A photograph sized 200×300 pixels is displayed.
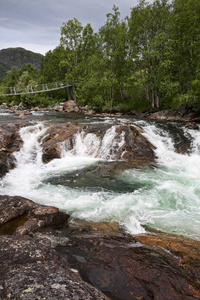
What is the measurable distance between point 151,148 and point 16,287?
1179cm

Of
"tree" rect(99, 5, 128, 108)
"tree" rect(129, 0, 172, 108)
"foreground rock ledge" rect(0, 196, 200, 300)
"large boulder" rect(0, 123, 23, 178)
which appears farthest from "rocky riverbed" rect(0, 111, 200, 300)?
"tree" rect(99, 5, 128, 108)

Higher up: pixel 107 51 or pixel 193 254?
pixel 107 51

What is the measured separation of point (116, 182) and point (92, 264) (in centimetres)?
567

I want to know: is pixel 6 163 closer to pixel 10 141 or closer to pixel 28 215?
pixel 10 141

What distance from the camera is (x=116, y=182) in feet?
30.1

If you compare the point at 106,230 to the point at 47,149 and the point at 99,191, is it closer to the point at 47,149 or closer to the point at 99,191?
the point at 99,191

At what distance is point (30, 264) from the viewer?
10.1 ft

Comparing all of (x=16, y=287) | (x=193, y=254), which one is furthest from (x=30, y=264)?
(x=193, y=254)

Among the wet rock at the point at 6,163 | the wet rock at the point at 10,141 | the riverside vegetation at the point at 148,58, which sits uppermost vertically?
the riverside vegetation at the point at 148,58

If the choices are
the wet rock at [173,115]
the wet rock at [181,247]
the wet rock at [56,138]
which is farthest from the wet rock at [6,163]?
the wet rock at [173,115]

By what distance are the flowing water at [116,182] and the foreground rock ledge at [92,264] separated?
1039 mm

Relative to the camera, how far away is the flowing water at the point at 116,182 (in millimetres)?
6301

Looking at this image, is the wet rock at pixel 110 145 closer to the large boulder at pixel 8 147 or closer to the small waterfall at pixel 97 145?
the small waterfall at pixel 97 145

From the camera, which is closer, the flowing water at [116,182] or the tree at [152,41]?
the flowing water at [116,182]
